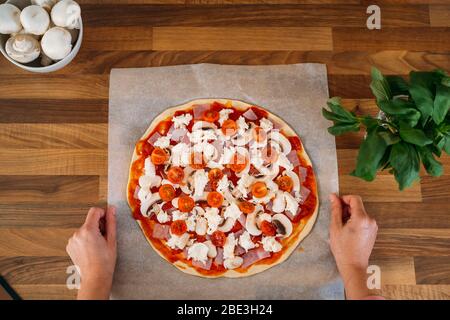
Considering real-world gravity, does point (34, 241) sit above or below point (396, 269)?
above

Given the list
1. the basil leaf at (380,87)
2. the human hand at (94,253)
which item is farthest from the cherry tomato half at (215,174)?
the basil leaf at (380,87)

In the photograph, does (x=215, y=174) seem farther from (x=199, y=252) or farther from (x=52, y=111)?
(x=52, y=111)

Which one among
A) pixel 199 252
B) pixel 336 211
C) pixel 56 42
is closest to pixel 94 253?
pixel 199 252

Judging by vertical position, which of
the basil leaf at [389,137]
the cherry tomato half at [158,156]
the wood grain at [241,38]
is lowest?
the cherry tomato half at [158,156]

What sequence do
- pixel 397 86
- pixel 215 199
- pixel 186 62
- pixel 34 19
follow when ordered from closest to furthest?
pixel 397 86
pixel 34 19
pixel 215 199
pixel 186 62

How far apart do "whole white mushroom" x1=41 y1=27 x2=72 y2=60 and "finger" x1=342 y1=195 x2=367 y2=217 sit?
103 cm

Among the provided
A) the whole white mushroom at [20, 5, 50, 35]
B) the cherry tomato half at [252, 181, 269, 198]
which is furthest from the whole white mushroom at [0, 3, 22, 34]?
the cherry tomato half at [252, 181, 269, 198]

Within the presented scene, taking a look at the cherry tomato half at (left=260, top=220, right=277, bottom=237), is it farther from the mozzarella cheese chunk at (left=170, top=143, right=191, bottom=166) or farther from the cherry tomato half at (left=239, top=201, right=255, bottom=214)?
the mozzarella cheese chunk at (left=170, top=143, right=191, bottom=166)

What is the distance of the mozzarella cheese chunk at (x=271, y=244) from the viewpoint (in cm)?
140

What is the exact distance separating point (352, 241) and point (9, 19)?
1265 mm

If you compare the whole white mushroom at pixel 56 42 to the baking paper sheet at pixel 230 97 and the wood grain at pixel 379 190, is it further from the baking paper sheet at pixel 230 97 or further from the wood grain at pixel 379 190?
the wood grain at pixel 379 190

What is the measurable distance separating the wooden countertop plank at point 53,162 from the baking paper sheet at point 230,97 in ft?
0.19

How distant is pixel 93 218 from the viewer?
4.62 ft

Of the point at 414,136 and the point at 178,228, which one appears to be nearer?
the point at 414,136
